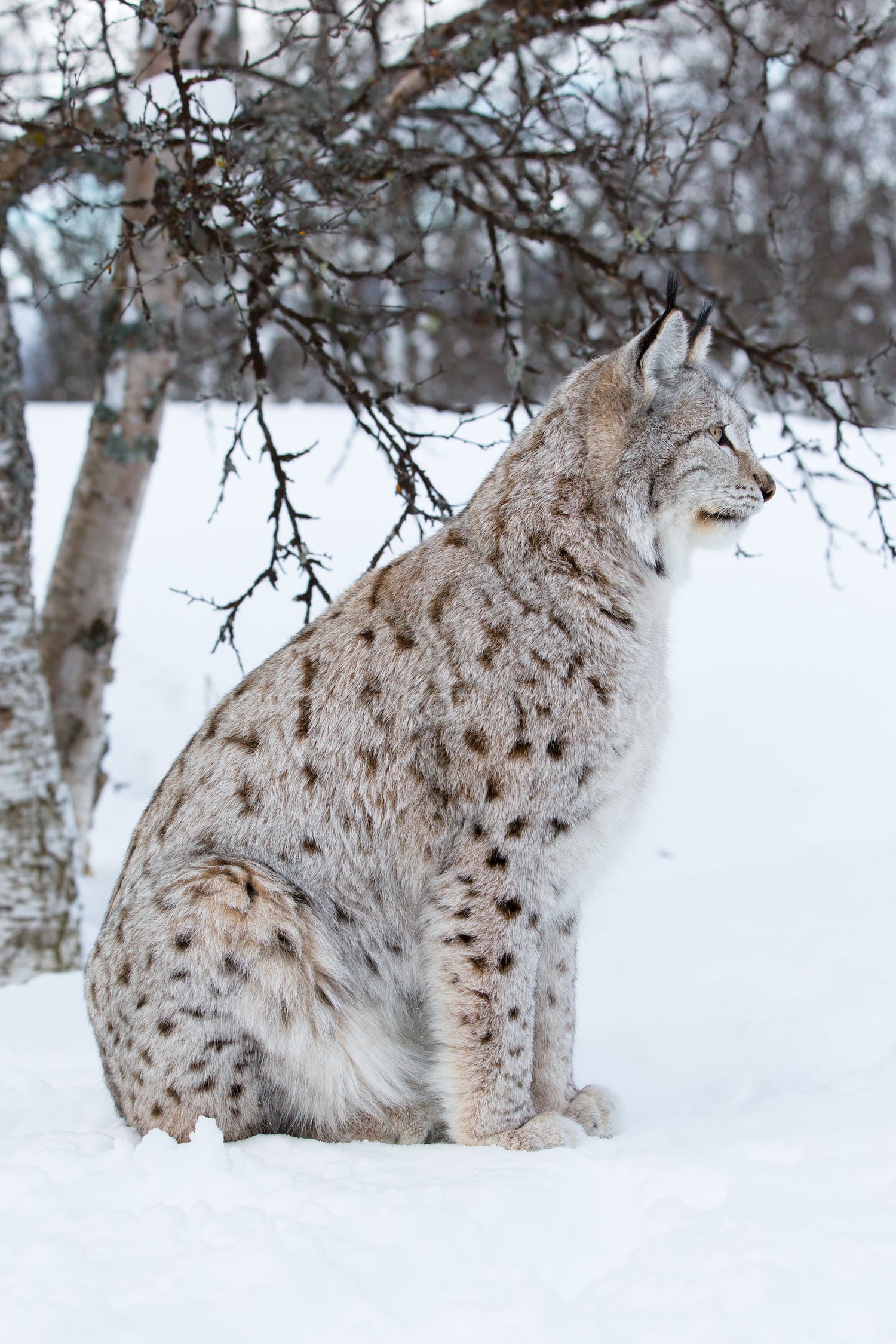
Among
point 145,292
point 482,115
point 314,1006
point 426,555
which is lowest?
point 314,1006

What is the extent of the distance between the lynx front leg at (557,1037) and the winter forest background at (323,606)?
0.12 metres

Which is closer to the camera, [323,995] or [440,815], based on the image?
[323,995]

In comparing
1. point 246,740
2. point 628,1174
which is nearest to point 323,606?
point 246,740

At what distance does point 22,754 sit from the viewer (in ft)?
17.6

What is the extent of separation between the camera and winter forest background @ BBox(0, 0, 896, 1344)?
2.33 m

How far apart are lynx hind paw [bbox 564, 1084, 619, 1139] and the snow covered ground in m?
0.06

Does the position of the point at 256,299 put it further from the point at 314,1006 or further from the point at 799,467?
the point at 314,1006

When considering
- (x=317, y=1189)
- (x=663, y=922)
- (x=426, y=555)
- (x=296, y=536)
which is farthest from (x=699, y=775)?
(x=317, y=1189)

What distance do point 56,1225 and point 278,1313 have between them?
60 cm

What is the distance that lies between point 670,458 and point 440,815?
1.19m

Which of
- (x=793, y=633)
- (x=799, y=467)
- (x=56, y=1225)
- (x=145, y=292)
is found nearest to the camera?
(x=56, y=1225)

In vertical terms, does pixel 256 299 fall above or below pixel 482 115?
below

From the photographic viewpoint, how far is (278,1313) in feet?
7.16

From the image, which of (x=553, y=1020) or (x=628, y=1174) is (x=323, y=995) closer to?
(x=553, y=1020)
